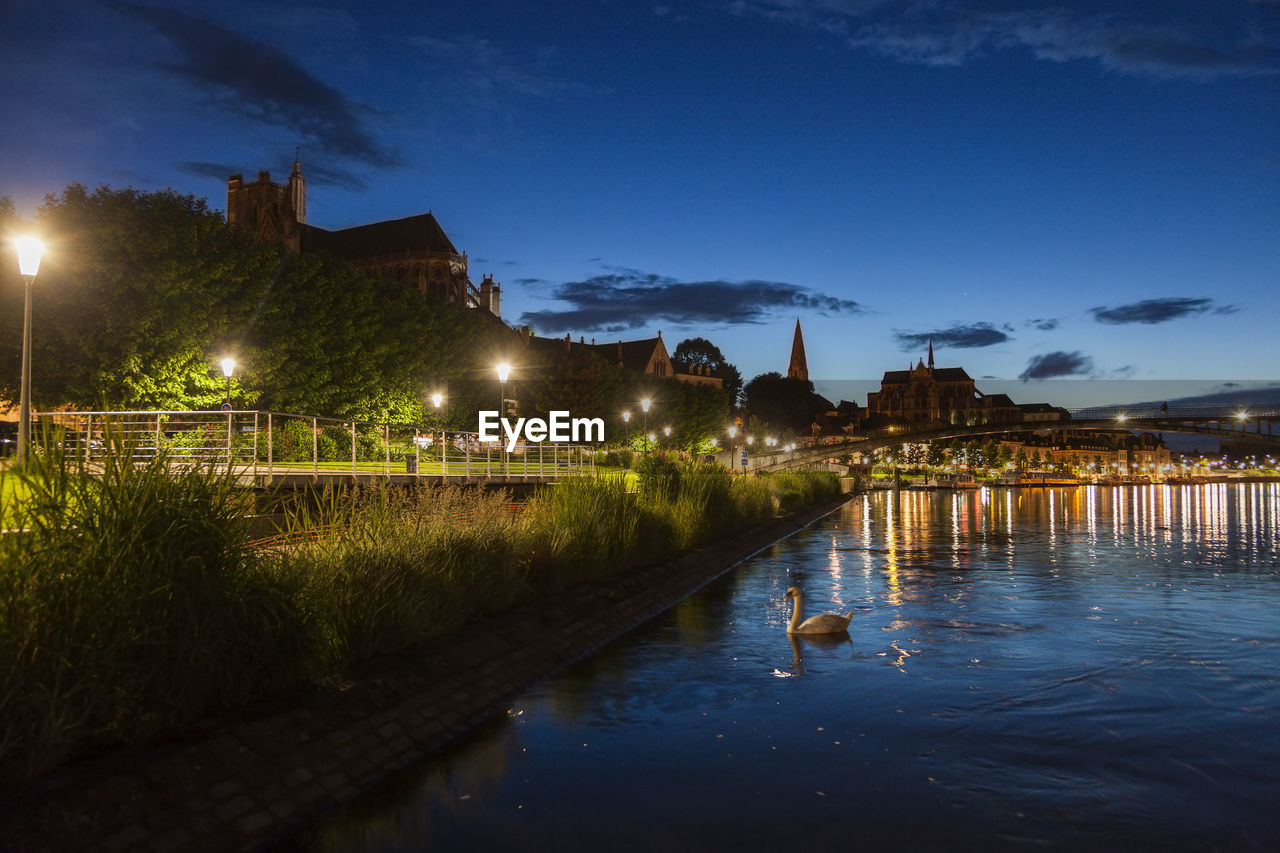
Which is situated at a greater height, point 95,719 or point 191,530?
point 191,530

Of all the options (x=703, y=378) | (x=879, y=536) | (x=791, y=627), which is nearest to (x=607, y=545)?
(x=791, y=627)

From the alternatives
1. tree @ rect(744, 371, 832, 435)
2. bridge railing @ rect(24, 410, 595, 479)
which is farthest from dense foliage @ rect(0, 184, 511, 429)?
tree @ rect(744, 371, 832, 435)

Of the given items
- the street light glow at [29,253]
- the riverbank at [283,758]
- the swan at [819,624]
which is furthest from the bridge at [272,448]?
the swan at [819,624]

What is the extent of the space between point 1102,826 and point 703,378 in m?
183

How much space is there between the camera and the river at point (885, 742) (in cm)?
786

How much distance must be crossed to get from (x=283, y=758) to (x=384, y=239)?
140197 mm

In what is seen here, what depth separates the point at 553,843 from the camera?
25.0 ft

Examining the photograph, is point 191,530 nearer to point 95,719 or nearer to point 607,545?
point 95,719

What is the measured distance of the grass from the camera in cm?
729

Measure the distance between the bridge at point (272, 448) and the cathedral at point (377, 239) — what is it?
240ft

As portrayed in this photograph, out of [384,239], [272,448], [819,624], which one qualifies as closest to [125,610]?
[819,624]

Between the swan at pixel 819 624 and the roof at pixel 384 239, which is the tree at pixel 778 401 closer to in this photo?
the roof at pixel 384 239

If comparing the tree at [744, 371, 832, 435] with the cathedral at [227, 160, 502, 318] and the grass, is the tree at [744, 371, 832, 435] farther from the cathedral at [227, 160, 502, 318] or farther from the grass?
the grass

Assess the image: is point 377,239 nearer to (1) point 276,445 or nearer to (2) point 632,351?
(2) point 632,351
